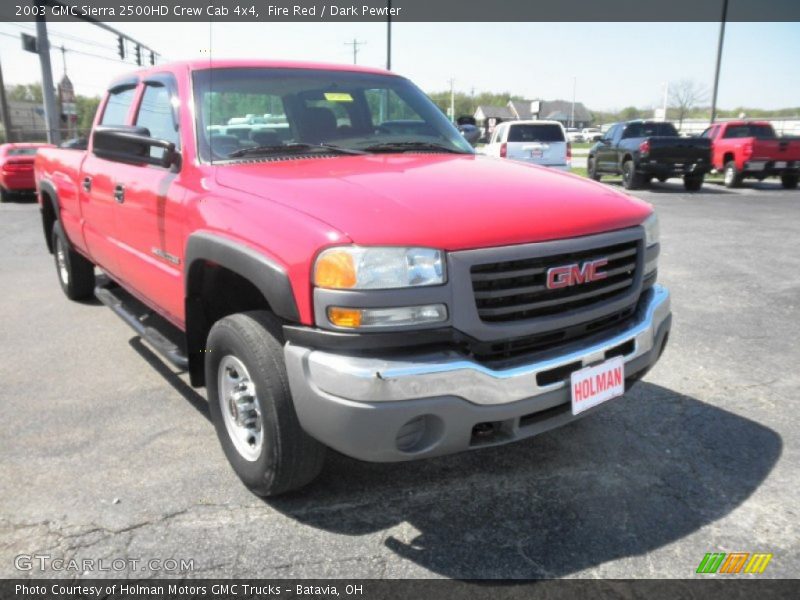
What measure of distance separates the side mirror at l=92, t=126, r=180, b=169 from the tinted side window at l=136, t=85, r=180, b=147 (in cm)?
13

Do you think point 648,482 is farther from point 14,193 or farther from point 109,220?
point 14,193

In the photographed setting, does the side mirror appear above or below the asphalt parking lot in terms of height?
above

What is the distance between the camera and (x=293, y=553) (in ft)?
8.05

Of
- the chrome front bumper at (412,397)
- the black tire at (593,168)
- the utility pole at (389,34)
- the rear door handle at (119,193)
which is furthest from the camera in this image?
the utility pole at (389,34)

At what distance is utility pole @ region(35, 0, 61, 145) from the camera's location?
20.2 metres

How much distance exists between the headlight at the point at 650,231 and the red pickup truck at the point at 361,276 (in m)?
0.01

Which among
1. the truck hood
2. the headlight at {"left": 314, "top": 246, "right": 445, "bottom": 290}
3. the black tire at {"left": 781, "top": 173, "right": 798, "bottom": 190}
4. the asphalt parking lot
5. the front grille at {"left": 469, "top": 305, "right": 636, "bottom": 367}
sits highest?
the truck hood

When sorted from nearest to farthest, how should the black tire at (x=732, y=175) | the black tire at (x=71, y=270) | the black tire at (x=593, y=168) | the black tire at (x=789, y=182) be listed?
the black tire at (x=71, y=270)
the black tire at (x=732, y=175)
the black tire at (x=789, y=182)
the black tire at (x=593, y=168)

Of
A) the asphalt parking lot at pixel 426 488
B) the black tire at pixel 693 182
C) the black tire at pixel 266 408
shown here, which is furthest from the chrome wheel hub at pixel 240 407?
the black tire at pixel 693 182

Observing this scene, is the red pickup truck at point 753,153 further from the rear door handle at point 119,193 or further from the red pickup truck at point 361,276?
the rear door handle at point 119,193

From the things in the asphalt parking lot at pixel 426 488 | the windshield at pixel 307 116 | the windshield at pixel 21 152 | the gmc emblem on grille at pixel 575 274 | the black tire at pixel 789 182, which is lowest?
the asphalt parking lot at pixel 426 488

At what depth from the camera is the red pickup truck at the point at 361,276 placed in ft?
7.28

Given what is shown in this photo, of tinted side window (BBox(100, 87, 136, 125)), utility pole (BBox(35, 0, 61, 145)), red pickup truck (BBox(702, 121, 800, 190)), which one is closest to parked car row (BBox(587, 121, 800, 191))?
red pickup truck (BBox(702, 121, 800, 190))

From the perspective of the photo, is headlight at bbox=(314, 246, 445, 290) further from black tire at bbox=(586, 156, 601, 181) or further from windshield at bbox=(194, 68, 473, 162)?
black tire at bbox=(586, 156, 601, 181)
